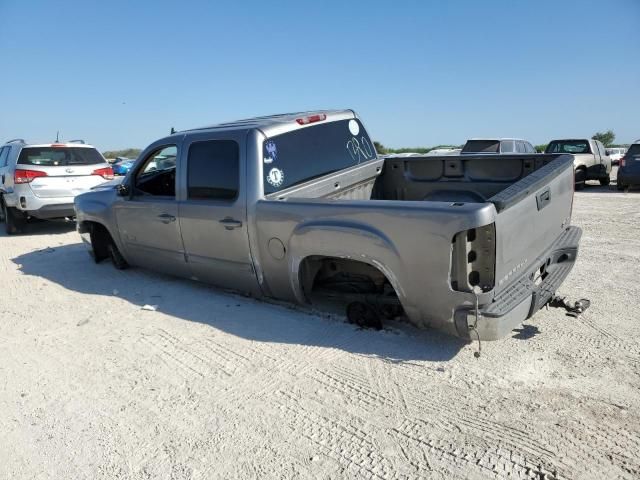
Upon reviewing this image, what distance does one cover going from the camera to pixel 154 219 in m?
5.27

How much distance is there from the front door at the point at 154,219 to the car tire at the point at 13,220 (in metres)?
5.19

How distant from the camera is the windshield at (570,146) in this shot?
1564cm

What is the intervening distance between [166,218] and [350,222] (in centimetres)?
249

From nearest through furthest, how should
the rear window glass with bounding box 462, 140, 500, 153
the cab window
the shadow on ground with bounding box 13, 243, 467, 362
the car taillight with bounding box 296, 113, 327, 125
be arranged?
the shadow on ground with bounding box 13, 243, 467, 362 < the car taillight with bounding box 296, 113, 327, 125 < the cab window < the rear window glass with bounding box 462, 140, 500, 153

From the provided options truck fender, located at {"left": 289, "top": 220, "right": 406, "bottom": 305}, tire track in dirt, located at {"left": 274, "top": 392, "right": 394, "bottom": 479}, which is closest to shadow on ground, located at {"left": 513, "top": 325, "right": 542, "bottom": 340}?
truck fender, located at {"left": 289, "top": 220, "right": 406, "bottom": 305}

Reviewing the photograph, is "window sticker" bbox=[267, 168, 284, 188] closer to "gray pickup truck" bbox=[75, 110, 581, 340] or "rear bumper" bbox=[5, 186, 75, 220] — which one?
"gray pickup truck" bbox=[75, 110, 581, 340]

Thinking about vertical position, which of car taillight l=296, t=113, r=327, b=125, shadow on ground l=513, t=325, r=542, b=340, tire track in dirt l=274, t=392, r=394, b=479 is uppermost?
car taillight l=296, t=113, r=327, b=125

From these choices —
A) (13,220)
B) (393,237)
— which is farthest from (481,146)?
(13,220)

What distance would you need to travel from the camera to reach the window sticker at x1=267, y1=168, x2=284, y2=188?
13.8ft

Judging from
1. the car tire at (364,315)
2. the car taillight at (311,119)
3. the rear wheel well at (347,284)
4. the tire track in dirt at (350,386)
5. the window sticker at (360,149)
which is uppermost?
the car taillight at (311,119)

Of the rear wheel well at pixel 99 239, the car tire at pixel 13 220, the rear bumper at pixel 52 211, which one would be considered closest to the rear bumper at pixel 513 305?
the rear wheel well at pixel 99 239

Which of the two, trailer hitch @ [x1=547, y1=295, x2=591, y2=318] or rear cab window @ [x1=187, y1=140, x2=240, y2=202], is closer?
trailer hitch @ [x1=547, y1=295, x2=591, y2=318]

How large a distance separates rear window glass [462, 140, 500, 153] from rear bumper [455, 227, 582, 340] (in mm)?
10949

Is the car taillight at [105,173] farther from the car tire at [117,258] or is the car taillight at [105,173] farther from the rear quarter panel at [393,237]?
the rear quarter panel at [393,237]
